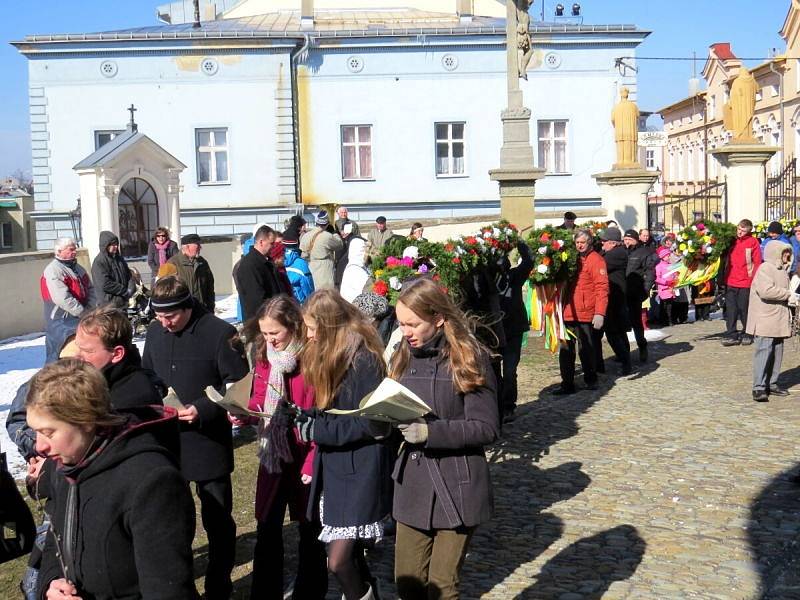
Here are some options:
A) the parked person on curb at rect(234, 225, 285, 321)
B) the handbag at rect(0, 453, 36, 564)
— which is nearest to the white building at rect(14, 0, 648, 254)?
the parked person on curb at rect(234, 225, 285, 321)

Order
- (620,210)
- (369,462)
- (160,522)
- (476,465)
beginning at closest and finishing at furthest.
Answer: (160,522)
(476,465)
(369,462)
(620,210)

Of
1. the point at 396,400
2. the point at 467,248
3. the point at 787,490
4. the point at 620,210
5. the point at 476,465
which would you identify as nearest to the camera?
the point at 396,400

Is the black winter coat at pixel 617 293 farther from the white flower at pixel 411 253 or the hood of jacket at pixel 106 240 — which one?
the hood of jacket at pixel 106 240

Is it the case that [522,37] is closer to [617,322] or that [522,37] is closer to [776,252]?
[617,322]

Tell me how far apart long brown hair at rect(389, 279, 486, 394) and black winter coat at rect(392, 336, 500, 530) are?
4 cm

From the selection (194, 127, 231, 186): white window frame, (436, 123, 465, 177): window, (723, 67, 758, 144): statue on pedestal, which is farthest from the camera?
(436, 123, 465, 177): window

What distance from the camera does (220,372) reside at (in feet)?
19.2

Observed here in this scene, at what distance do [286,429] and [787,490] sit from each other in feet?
14.7

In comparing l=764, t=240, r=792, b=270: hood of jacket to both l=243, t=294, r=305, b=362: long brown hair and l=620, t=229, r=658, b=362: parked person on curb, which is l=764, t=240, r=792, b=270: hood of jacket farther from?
l=243, t=294, r=305, b=362: long brown hair

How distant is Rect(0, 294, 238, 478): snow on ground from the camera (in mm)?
9680

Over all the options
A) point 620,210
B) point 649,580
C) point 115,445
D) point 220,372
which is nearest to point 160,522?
point 115,445

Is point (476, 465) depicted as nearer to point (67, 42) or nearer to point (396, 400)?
point (396, 400)

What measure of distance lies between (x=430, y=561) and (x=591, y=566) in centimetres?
204

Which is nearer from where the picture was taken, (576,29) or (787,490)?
(787,490)
